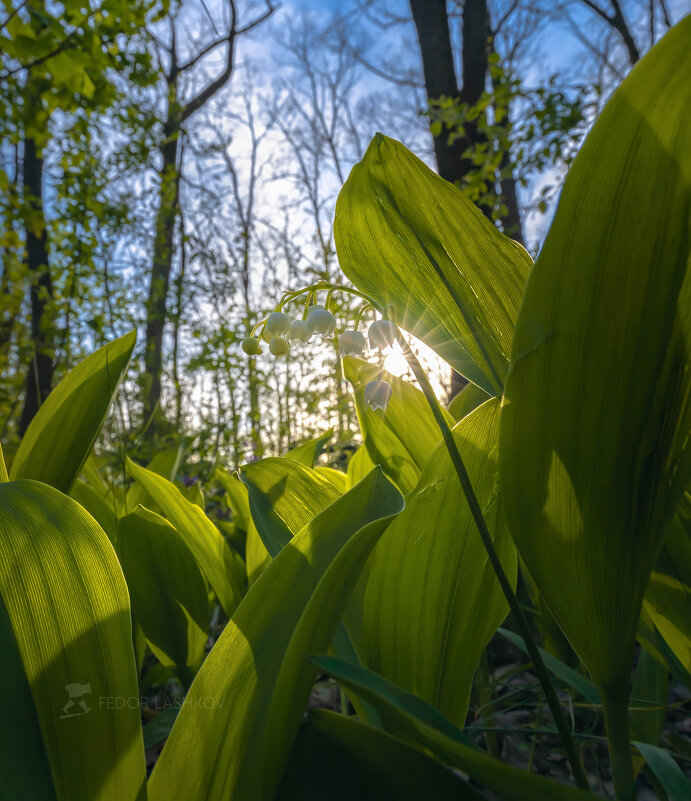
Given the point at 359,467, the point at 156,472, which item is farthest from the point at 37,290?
the point at 359,467

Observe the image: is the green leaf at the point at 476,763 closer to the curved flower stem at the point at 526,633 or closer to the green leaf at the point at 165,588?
the curved flower stem at the point at 526,633

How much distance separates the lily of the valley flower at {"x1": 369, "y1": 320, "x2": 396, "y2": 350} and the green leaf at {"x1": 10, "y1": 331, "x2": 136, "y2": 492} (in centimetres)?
43

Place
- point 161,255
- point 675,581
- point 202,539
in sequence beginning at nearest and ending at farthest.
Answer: point 675,581
point 202,539
point 161,255

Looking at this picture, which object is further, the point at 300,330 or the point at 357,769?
the point at 300,330

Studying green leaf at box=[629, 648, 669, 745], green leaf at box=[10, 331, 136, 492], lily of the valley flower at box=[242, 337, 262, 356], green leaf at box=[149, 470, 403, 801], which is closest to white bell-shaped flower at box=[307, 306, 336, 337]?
lily of the valley flower at box=[242, 337, 262, 356]

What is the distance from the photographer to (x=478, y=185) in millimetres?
2295

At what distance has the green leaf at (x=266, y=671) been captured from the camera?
342 millimetres

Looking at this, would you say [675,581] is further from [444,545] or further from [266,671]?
A: [266,671]

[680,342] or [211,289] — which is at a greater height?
[211,289]

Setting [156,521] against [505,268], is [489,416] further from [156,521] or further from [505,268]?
[156,521]

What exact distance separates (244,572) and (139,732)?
496mm

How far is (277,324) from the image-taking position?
616 millimetres

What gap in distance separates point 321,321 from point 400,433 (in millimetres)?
270

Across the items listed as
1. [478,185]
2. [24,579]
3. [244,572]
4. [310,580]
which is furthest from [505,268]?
[478,185]
